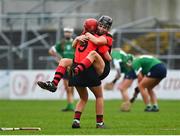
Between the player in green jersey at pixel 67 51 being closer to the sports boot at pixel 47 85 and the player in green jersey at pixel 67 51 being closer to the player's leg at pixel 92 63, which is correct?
the player's leg at pixel 92 63

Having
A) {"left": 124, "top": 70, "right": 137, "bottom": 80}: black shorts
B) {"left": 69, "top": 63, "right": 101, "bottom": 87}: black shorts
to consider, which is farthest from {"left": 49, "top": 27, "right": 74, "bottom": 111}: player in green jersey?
{"left": 69, "top": 63, "right": 101, "bottom": 87}: black shorts

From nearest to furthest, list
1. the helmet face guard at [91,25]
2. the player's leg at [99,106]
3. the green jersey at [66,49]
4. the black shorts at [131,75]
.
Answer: the helmet face guard at [91,25]
the player's leg at [99,106]
the green jersey at [66,49]
the black shorts at [131,75]

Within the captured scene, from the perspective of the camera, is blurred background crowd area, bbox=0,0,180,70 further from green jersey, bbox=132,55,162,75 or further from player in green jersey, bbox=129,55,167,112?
green jersey, bbox=132,55,162,75

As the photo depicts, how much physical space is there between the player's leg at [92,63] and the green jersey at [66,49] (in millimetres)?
7070

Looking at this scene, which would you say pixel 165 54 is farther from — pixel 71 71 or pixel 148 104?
pixel 71 71

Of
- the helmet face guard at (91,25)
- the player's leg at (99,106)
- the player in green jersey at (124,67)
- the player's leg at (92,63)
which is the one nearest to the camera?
the player's leg at (92,63)

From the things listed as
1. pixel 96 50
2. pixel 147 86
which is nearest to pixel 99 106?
pixel 96 50

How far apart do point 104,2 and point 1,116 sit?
21725 mm

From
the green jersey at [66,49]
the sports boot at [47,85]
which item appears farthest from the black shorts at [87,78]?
the green jersey at [66,49]

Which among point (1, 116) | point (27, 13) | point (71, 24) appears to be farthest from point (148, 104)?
point (27, 13)

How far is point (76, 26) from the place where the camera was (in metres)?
37.7

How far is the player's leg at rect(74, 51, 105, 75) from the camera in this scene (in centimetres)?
1440

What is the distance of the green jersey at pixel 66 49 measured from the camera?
22172mm

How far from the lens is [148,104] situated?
73.4ft
